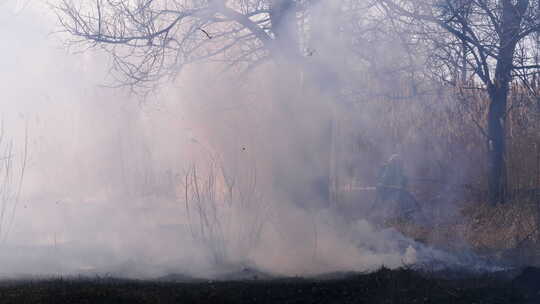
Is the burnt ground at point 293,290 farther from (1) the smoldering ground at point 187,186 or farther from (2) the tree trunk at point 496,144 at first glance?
(2) the tree trunk at point 496,144

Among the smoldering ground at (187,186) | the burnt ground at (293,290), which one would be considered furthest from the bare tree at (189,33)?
the burnt ground at (293,290)

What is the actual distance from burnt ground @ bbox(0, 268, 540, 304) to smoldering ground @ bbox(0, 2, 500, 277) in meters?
0.85

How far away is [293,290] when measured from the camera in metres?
5.96

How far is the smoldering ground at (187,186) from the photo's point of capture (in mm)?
7820

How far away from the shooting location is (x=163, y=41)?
329 inches

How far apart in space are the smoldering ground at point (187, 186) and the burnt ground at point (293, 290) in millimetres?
851

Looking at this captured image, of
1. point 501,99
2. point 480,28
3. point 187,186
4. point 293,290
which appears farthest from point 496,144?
point 293,290

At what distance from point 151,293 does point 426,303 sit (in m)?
2.38

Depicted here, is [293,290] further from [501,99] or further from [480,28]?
[501,99]

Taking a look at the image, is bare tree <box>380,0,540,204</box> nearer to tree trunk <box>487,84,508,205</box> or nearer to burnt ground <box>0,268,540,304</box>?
tree trunk <box>487,84,508,205</box>

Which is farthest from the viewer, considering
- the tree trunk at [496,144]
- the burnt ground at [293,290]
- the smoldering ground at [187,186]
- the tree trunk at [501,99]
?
the tree trunk at [496,144]

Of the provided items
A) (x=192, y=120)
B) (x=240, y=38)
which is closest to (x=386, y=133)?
(x=192, y=120)

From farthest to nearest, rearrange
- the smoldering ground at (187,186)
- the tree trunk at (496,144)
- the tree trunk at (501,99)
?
the tree trunk at (496,144) < the tree trunk at (501,99) < the smoldering ground at (187,186)

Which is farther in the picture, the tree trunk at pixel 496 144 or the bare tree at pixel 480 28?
the tree trunk at pixel 496 144
